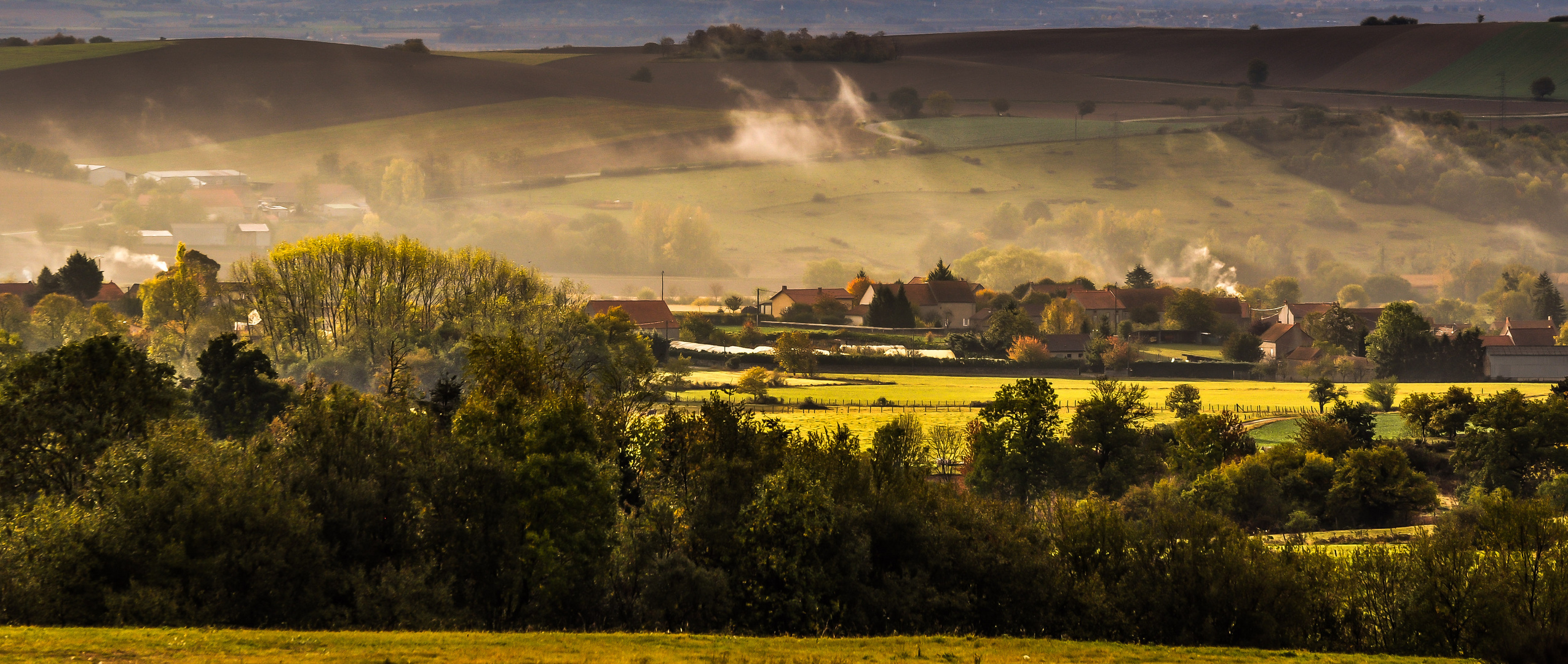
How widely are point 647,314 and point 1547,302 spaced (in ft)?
434

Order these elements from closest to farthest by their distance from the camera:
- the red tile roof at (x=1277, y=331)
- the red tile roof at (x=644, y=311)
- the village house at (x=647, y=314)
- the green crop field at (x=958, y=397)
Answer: the green crop field at (x=958, y=397) < the village house at (x=647, y=314) < the red tile roof at (x=644, y=311) < the red tile roof at (x=1277, y=331)

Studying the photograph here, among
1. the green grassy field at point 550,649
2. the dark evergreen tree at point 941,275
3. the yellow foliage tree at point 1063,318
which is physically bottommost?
the green grassy field at point 550,649

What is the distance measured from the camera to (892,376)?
4651 inches

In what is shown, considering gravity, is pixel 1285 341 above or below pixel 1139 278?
below

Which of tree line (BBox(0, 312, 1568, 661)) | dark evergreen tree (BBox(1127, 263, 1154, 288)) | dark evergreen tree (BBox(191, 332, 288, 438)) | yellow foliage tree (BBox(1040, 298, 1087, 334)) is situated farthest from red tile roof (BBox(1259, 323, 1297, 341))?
dark evergreen tree (BBox(191, 332, 288, 438))

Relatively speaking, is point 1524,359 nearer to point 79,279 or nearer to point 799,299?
point 799,299

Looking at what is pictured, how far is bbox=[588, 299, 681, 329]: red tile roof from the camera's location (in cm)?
13600

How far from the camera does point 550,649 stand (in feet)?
102

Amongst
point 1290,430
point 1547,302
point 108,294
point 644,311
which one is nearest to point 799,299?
point 644,311

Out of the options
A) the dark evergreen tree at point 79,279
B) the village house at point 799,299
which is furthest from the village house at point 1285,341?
the dark evergreen tree at point 79,279

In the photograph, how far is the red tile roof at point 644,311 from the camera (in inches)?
5354

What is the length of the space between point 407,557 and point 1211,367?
351 ft

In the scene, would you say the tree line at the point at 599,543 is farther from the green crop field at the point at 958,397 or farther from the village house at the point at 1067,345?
the village house at the point at 1067,345

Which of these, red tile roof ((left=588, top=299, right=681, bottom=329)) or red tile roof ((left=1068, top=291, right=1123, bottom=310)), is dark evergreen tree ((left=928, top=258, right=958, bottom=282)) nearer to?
red tile roof ((left=1068, top=291, right=1123, bottom=310))
